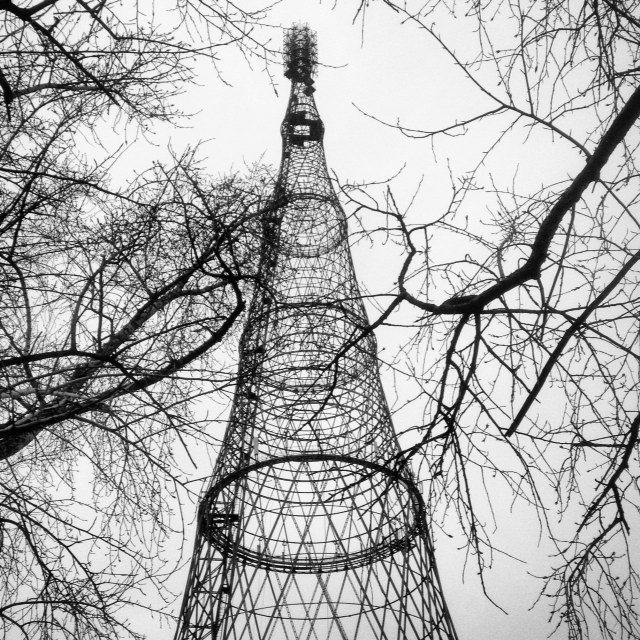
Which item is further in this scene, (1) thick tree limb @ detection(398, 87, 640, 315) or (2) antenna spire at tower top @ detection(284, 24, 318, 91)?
(2) antenna spire at tower top @ detection(284, 24, 318, 91)

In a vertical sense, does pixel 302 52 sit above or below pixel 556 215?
above

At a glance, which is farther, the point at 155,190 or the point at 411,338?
the point at 155,190

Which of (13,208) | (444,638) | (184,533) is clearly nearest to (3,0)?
(13,208)

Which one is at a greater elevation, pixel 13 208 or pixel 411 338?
pixel 13 208

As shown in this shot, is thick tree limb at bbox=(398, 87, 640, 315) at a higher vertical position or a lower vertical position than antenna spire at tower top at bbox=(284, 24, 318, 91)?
lower

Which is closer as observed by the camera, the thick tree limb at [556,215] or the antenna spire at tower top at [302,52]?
the thick tree limb at [556,215]

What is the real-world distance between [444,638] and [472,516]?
231 centimetres

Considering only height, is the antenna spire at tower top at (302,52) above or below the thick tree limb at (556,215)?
above

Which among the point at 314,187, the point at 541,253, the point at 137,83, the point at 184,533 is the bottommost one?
the point at 184,533

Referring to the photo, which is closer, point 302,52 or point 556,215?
point 556,215

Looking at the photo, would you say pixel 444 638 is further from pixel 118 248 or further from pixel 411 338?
pixel 118 248

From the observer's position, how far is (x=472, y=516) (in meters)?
2.91

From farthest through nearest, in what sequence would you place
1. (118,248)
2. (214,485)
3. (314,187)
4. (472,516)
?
(314,187) → (214,485) → (118,248) → (472,516)

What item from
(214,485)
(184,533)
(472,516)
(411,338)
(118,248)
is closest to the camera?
(472,516)
